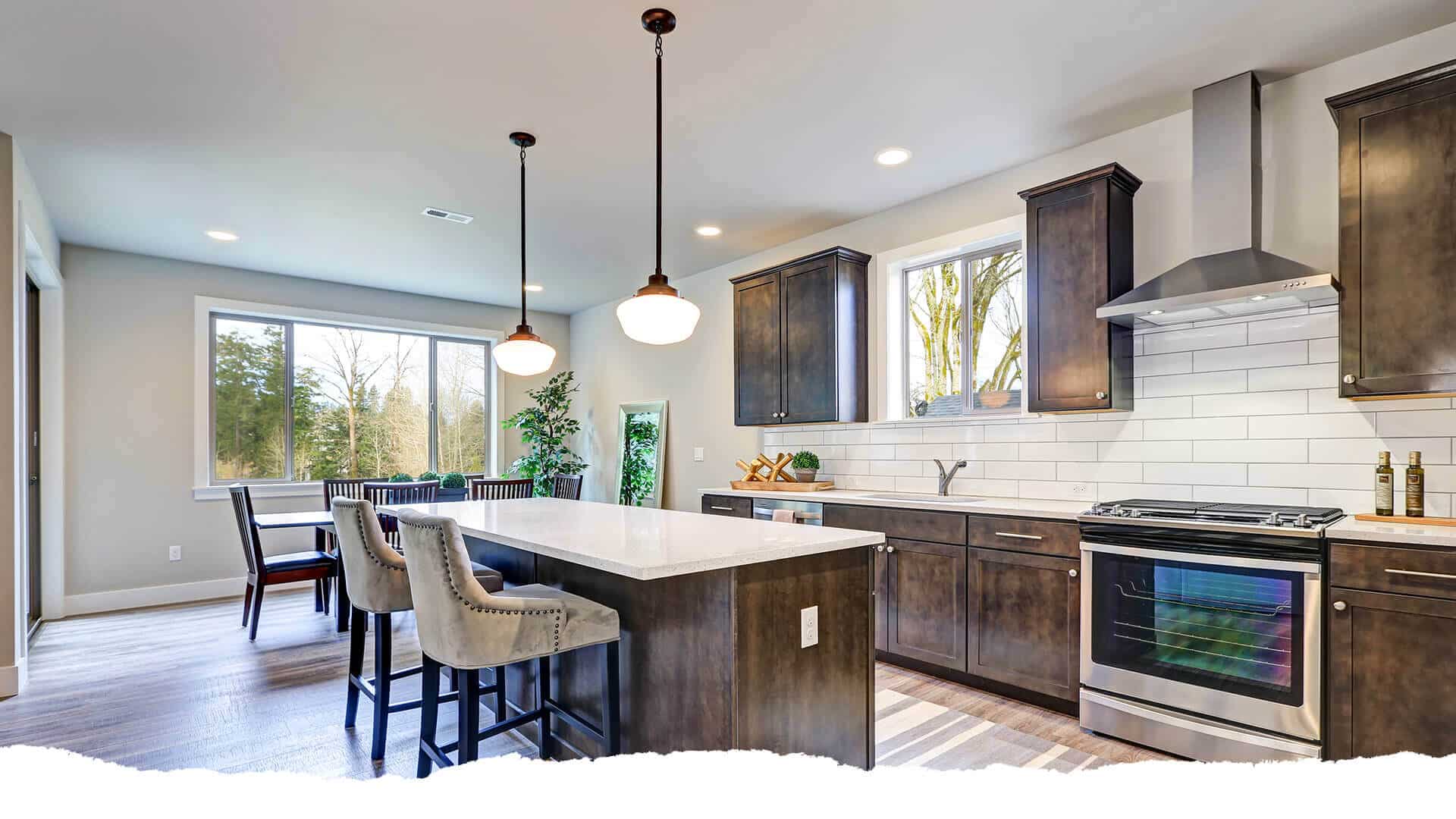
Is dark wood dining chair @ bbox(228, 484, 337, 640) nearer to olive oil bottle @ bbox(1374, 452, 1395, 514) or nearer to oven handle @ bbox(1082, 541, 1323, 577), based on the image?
oven handle @ bbox(1082, 541, 1323, 577)

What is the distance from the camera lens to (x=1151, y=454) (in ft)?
10.6

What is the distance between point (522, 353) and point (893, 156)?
2.02 metres

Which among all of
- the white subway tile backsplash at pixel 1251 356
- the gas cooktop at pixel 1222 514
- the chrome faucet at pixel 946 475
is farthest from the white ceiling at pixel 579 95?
the gas cooktop at pixel 1222 514

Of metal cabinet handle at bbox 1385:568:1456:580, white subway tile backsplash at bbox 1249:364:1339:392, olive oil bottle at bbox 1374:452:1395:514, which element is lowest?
metal cabinet handle at bbox 1385:568:1456:580

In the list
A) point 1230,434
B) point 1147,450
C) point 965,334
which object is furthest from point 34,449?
point 1230,434

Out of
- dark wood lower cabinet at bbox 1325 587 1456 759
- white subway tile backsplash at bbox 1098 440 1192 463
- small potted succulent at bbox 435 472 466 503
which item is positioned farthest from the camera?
small potted succulent at bbox 435 472 466 503

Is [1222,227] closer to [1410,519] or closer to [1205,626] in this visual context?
[1410,519]

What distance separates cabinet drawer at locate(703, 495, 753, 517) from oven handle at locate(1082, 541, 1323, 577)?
6.66 feet

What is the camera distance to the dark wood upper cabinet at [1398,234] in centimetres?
231

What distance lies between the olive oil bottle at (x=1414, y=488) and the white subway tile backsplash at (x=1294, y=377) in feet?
1.20

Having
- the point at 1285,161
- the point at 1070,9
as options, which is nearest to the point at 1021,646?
the point at 1285,161

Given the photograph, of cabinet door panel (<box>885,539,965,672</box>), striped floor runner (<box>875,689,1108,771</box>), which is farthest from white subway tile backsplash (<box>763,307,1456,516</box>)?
striped floor runner (<box>875,689,1108,771</box>)

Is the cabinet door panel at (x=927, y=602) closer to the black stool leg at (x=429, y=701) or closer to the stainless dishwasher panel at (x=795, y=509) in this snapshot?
the stainless dishwasher panel at (x=795, y=509)

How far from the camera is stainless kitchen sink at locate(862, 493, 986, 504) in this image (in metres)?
3.65
